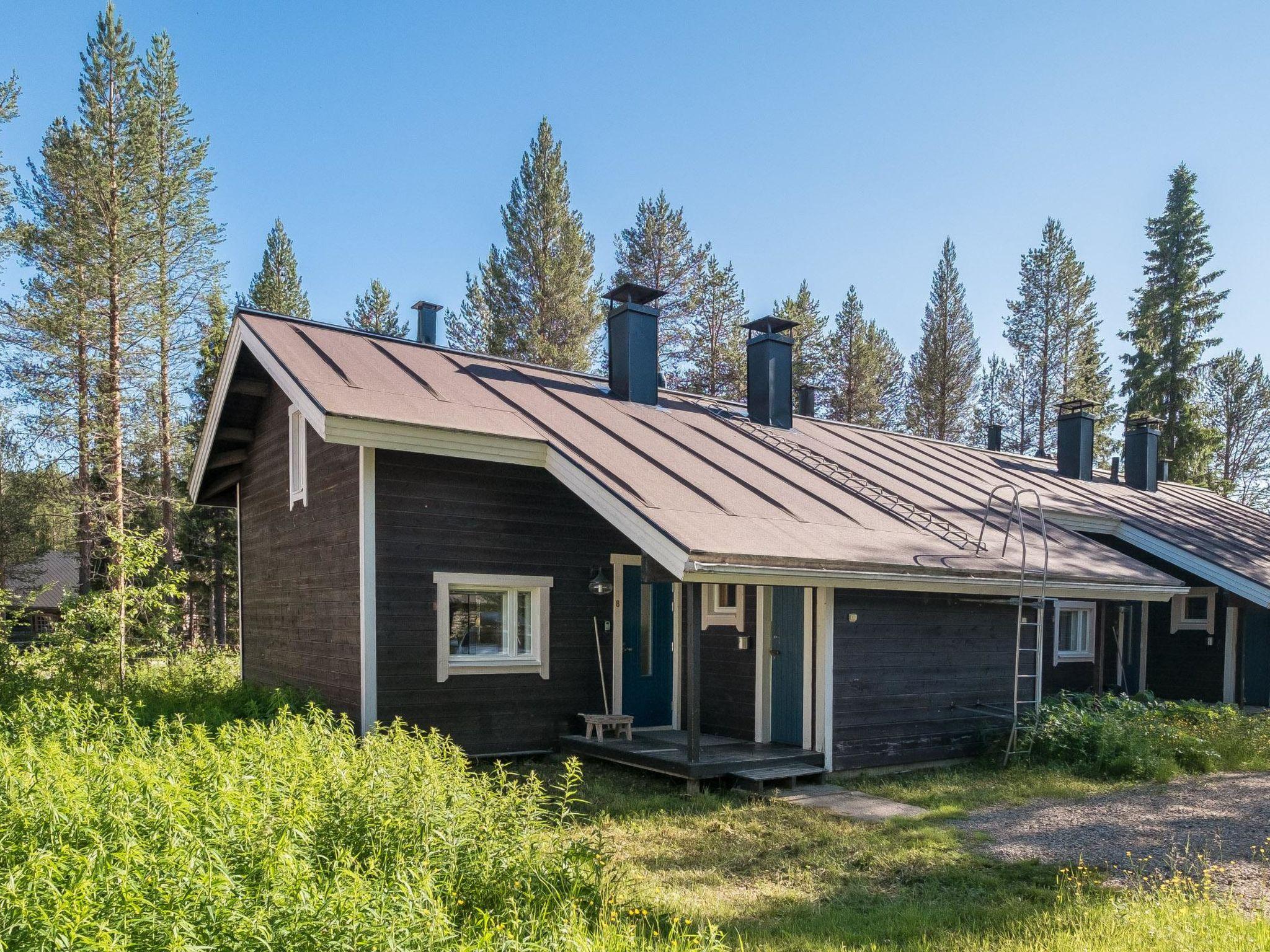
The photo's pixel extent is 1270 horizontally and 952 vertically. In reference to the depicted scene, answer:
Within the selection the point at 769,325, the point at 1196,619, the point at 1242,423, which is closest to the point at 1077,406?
the point at 1196,619

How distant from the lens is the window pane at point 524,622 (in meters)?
10.1

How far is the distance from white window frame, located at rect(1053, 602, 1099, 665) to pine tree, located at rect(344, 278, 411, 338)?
24.6 metres

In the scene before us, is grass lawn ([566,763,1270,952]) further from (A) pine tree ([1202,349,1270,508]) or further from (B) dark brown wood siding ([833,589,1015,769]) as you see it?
(A) pine tree ([1202,349,1270,508])

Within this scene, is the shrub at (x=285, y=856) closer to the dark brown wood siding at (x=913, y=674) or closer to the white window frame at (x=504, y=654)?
the white window frame at (x=504, y=654)

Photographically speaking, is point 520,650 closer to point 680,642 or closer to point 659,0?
point 680,642

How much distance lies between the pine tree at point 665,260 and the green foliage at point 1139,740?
20501mm

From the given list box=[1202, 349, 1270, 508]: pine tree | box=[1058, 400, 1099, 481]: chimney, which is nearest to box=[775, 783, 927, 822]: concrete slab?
box=[1058, 400, 1099, 481]: chimney

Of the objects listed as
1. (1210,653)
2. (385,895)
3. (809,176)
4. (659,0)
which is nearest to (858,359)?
(809,176)

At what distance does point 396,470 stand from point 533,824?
504 centimetres

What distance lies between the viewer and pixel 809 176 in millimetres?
17016

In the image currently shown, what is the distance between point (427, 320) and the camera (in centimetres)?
1347

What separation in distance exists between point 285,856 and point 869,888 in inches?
145

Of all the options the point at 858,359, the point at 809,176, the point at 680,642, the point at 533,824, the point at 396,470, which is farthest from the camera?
the point at 858,359

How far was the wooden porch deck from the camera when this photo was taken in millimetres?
8438
